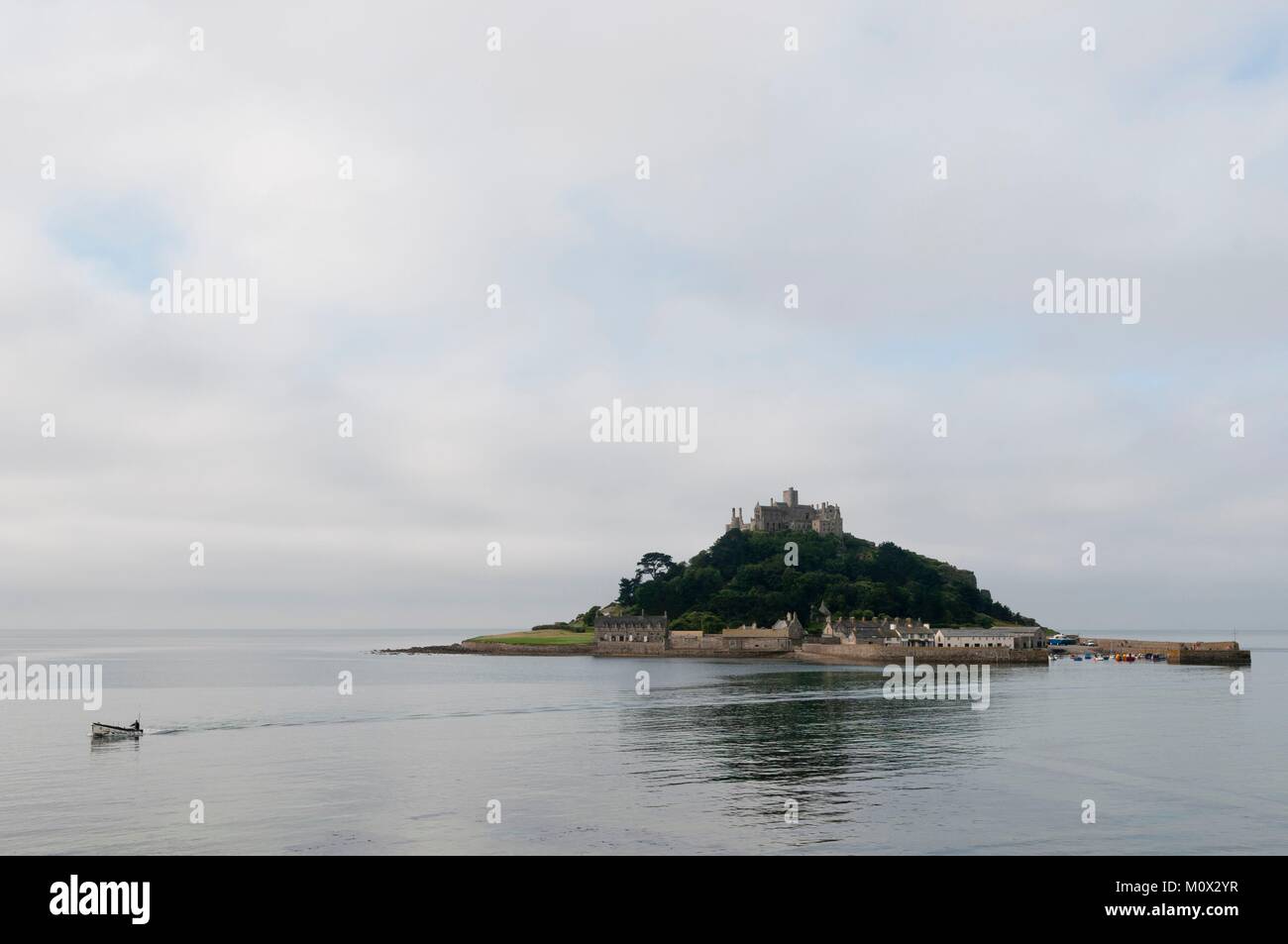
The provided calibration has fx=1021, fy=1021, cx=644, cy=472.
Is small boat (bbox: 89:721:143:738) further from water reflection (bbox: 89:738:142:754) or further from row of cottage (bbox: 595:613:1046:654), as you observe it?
row of cottage (bbox: 595:613:1046:654)

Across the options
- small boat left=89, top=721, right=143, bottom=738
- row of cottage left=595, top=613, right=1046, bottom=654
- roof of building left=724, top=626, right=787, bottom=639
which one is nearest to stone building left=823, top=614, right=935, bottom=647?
row of cottage left=595, top=613, right=1046, bottom=654

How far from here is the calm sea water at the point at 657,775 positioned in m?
36.9

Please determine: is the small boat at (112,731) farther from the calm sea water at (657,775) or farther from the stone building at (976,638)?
the stone building at (976,638)

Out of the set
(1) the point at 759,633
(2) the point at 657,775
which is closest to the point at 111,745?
(2) the point at 657,775

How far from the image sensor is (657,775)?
50.3 meters

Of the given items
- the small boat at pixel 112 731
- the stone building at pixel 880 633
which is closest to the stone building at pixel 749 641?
the stone building at pixel 880 633

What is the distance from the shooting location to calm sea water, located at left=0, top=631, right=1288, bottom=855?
3691 cm

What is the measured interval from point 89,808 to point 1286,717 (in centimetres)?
8062
